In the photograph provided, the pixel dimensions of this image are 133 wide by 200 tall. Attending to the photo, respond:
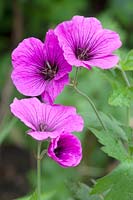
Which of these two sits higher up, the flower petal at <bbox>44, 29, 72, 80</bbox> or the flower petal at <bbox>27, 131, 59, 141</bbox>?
the flower petal at <bbox>44, 29, 72, 80</bbox>

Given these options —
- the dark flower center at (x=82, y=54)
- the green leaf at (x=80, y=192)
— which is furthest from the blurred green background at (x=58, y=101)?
the dark flower center at (x=82, y=54)

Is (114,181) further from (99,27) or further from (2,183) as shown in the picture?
(2,183)

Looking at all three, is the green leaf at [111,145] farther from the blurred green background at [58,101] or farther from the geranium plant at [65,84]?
the blurred green background at [58,101]

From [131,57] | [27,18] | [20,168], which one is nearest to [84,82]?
[20,168]

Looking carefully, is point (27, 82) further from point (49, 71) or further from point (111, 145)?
point (111, 145)

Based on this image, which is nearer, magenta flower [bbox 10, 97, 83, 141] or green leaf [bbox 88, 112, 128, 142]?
magenta flower [bbox 10, 97, 83, 141]

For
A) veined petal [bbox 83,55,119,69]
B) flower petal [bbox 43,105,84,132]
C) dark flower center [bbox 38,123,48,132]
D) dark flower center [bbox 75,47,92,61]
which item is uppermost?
veined petal [bbox 83,55,119,69]

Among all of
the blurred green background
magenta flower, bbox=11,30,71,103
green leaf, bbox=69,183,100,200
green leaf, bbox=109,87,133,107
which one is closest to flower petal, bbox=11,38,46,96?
magenta flower, bbox=11,30,71,103

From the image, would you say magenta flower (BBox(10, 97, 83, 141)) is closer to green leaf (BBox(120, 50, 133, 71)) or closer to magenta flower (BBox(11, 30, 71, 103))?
magenta flower (BBox(11, 30, 71, 103))
